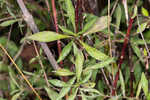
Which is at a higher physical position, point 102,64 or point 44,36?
point 44,36

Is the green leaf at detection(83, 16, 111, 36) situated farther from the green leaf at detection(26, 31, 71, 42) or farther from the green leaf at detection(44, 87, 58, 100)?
the green leaf at detection(44, 87, 58, 100)

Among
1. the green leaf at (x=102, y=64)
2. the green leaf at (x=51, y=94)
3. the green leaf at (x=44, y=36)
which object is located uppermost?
the green leaf at (x=44, y=36)

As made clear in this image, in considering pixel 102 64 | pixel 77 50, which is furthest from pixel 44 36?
pixel 102 64

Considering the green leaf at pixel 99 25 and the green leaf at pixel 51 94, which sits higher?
the green leaf at pixel 99 25

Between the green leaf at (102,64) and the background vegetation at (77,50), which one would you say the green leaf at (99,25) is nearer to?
the background vegetation at (77,50)

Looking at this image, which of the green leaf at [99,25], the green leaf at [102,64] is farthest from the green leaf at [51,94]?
the green leaf at [99,25]

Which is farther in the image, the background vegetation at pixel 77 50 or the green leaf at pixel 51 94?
the green leaf at pixel 51 94

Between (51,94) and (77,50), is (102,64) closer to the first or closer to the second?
(77,50)

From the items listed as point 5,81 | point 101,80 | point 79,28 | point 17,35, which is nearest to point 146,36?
point 101,80

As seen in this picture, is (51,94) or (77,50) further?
(51,94)
